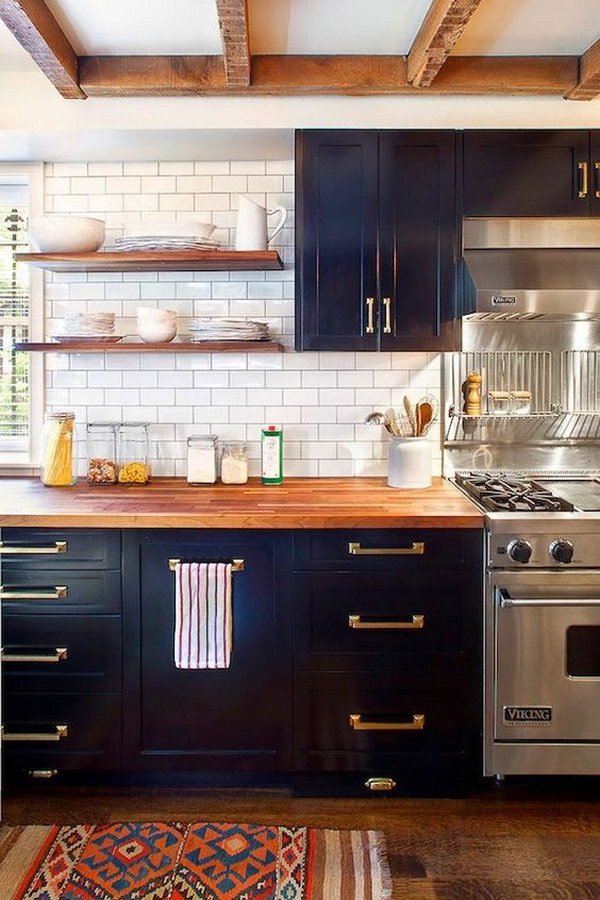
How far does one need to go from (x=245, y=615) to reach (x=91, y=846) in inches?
33.4

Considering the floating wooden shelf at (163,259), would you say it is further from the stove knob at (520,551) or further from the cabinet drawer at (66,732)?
the cabinet drawer at (66,732)

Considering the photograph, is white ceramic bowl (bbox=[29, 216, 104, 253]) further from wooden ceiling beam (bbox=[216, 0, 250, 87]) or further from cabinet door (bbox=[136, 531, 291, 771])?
cabinet door (bbox=[136, 531, 291, 771])

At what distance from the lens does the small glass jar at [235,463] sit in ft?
9.89

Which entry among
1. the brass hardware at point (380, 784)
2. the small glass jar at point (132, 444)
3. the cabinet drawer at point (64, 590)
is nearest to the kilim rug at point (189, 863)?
the brass hardware at point (380, 784)

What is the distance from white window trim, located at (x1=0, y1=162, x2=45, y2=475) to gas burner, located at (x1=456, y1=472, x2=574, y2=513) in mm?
1895

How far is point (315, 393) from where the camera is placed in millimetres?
3174

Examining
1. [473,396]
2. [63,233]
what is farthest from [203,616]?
[63,233]

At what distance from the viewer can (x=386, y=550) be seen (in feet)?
7.94

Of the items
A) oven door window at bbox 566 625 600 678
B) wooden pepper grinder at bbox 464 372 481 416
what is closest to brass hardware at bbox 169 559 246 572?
oven door window at bbox 566 625 600 678

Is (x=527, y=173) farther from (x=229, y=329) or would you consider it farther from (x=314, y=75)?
(x=229, y=329)

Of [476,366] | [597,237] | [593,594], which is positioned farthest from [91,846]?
[597,237]

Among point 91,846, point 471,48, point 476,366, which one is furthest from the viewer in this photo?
point 476,366

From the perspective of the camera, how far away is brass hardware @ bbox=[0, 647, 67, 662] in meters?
2.45

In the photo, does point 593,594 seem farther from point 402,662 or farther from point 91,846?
point 91,846
